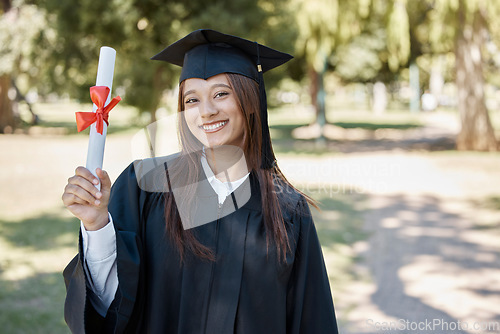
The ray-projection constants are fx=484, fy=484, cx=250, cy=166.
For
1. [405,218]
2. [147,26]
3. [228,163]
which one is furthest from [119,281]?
[147,26]

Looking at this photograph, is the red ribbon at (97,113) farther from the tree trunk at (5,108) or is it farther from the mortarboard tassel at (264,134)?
the tree trunk at (5,108)

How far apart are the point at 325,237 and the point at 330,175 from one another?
514cm

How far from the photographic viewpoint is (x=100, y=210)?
1.43m

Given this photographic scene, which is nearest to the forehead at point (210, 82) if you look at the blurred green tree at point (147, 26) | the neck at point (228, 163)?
the neck at point (228, 163)

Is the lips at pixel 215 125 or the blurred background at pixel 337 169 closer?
the lips at pixel 215 125

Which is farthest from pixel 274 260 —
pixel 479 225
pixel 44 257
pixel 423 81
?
pixel 423 81

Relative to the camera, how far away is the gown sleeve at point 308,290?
1.75 meters

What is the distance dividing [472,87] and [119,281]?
586 inches

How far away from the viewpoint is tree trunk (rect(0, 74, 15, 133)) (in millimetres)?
21281

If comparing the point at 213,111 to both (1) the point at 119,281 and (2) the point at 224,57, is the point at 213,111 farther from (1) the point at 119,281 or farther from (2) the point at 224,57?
(1) the point at 119,281

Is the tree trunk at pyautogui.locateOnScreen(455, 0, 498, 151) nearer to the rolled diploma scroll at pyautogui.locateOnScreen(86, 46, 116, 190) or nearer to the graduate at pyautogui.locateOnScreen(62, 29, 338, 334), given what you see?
the graduate at pyautogui.locateOnScreen(62, 29, 338, 334)

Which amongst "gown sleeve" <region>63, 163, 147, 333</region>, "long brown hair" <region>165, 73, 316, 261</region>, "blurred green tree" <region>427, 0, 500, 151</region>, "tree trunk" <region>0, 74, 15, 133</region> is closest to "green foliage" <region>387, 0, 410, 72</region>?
"blurred green tree" <region>427, 0, 500, 151</region>

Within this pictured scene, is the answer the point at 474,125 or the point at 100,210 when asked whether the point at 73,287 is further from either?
the point at 474,125

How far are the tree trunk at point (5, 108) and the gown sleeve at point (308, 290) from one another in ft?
73.1
